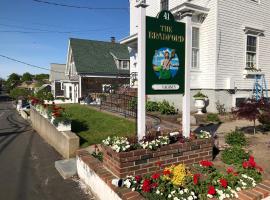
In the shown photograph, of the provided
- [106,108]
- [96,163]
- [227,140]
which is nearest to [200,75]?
[106,108]

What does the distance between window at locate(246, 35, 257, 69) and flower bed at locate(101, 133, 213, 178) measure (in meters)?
11.1

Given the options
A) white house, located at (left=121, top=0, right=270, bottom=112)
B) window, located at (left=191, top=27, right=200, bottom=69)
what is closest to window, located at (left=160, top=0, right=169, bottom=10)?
white house, located at (left=121, top=0, right=270, bottom=112)

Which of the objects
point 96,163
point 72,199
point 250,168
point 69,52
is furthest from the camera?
point 69,52

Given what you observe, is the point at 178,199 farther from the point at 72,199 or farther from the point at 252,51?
the point at 252,51

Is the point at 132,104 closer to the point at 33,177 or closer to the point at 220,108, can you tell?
the point at 220,108

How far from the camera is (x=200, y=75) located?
1373cm

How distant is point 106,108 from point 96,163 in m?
10.4

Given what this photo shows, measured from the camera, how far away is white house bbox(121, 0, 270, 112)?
12992 millimetres

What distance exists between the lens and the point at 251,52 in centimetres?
1457

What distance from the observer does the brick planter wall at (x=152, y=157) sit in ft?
14.4

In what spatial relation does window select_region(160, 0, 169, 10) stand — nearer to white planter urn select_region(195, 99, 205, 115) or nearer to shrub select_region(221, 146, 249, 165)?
white planter urn select_region(195, 99, 205, 115)

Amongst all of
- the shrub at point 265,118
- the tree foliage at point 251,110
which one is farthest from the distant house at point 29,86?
the tree foliage at point 251,110

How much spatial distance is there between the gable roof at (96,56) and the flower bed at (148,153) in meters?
24.6

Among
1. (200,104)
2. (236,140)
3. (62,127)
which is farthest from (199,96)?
(62,127)
